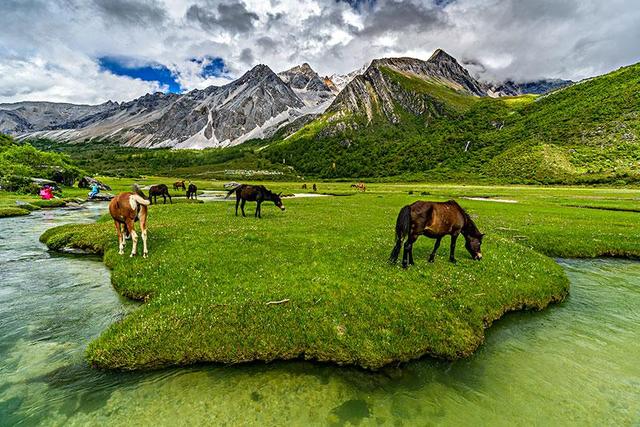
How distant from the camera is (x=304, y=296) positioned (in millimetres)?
12852

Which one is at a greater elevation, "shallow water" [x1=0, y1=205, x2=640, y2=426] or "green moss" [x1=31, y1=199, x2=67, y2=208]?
"green moss" [x1=31, y1=199, x2=67, y2=208]

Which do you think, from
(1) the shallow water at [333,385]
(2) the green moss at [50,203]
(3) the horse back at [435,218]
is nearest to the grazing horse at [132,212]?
(1) the shallow water at [333,385]

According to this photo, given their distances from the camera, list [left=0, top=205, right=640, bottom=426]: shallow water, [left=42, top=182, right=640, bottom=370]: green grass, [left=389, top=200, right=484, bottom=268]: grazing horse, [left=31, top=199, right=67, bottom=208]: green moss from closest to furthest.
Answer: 1. [left=0, top=205, right=640, bottom=426]: shallow water
2. [left=42, top=182, right=640, bottom=370]: green grass
3. [left=389, top=200, right=484, bottom=268]: grazing horse
4. [left=31, top=199, right=67, bottom=208]: green moss

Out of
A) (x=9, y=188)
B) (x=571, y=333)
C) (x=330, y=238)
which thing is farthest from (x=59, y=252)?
(x=9, y=188)

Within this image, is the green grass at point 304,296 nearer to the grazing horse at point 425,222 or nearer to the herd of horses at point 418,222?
the herd of horses at point 418,222

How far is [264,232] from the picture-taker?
2472 cm

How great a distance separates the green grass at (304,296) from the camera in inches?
418

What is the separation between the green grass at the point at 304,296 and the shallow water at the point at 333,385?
1.86ft

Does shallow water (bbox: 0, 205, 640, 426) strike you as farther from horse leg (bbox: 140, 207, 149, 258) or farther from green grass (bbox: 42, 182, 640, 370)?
horse leg (bbox: 140, 207, 149, 258)

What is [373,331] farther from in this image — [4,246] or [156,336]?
[4,246]

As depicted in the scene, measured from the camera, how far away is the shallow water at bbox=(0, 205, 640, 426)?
835 centimetres

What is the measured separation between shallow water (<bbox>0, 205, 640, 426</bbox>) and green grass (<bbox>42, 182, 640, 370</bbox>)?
0.57 m

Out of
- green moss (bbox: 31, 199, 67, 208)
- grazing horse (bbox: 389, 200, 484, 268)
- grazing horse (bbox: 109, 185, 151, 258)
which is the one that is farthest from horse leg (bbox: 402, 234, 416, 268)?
green moss (bbox: 31, 199, 67, 208)

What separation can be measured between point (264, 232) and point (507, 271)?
16.4 meters
